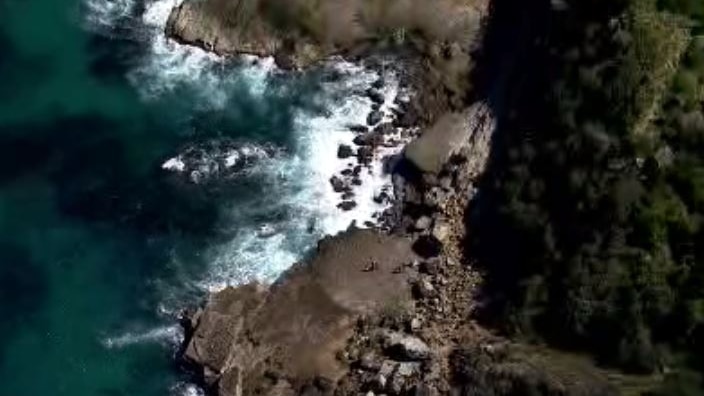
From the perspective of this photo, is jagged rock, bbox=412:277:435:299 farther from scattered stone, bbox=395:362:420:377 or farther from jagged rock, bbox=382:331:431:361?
scattered stone, bbox=395:362:420:377

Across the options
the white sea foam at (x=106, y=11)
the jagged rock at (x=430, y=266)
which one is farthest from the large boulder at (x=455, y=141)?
the white sea foam at (x=106, y=11)

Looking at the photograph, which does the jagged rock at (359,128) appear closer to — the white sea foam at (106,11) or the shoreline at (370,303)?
the shoreline at (370,303)

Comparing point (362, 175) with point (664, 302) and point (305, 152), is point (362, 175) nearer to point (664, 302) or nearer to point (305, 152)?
point (305, 152)

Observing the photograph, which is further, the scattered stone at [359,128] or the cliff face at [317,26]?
the cliff face at [317,26]

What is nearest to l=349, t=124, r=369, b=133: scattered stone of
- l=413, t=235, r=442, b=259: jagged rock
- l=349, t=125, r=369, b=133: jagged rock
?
l=349, t=125, r=369, b=133: jagged rock

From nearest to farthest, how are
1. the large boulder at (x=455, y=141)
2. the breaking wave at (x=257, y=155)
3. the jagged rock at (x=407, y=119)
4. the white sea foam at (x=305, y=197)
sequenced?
the white sea foam at (x=305, y=197) < the breaking wave at (x=257, y=155) < the large boulder at (x=455, y=141) < the jagged rock at (x=407, y=119)

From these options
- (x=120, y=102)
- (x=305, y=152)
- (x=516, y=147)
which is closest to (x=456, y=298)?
(x=516, y=147)
